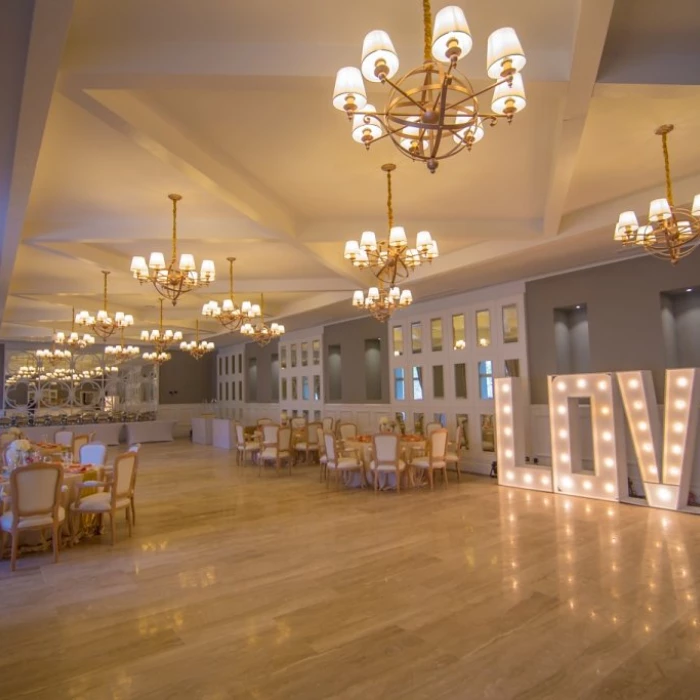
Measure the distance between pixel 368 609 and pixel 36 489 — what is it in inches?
137

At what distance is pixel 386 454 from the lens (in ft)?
25.2

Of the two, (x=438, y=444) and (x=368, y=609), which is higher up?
(x=438, y=444)

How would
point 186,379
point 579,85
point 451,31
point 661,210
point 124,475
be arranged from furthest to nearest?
point 186,379
point 124,475
point 661,210
point 579,85
point 451,31

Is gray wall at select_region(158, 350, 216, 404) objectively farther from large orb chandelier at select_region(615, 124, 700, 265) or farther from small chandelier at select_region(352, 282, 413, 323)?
large orb chandelier at select_region(615, 124, 700, 265)

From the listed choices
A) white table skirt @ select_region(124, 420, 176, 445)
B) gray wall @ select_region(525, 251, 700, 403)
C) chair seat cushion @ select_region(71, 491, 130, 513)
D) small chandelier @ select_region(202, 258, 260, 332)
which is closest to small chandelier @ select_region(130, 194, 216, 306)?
small chandelier @ select_region(202, 258, 260, 332)

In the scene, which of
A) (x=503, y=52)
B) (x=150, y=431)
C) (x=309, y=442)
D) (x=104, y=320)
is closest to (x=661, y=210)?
(x=503, y=52)

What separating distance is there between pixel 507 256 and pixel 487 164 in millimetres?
2672

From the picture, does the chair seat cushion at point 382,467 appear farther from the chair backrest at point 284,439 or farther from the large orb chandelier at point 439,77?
the large orb chandelier at point 439,77

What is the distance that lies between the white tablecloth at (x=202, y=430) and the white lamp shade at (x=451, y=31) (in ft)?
49.4

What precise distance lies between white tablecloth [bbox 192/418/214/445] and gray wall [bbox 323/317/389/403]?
5.09 m

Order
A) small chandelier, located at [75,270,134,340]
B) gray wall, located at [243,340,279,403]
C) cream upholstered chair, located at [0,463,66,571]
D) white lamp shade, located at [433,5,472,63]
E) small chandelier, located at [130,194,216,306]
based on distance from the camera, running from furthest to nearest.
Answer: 1. gray wall, located at [243,340,279,403]
2. small chandelier, located at [75,270,134,340]
3. small chandelier, located at [130,194,216,306]
4. cream upholstered chair, located at [0,463,66,571]
5. white lamp shade, located at [433,5,472,63]

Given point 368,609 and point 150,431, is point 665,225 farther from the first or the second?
point 150,431

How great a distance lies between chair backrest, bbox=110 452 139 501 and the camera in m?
5.61

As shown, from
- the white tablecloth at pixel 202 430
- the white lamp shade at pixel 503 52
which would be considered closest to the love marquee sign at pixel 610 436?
the white lamp shade at pixel 503 52
